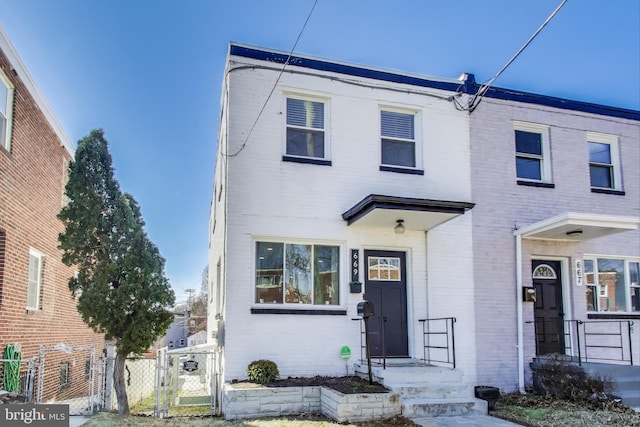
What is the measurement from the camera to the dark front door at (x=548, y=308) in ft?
37.9

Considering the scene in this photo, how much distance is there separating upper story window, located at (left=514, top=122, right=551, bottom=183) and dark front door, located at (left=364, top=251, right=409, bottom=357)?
3.68 metres

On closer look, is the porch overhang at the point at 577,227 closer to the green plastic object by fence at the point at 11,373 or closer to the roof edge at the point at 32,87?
the green plastic object by fence at the point at 11,373

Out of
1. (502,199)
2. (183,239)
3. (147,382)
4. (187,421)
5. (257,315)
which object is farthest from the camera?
(183,239)

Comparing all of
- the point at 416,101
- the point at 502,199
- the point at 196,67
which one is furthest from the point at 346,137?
the point at 196,67

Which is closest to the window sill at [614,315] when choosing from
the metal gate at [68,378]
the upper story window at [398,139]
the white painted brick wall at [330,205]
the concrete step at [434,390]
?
the white painted brick wall at [330,205]

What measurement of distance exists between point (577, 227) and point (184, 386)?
9.99 meters

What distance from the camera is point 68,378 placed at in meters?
13.8

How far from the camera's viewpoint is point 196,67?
13.0m

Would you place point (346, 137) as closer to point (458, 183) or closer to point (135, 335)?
point (458, 183)

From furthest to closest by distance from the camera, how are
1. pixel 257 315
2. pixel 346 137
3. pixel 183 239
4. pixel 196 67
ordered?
pixel 183 239
pixel 196 67
pixel 346 137
pixel 257 315

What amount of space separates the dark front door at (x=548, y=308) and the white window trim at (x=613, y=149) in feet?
8.45

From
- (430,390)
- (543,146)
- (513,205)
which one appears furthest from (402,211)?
(543,146)

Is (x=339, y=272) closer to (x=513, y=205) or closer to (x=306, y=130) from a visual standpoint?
(x=306, y=130)

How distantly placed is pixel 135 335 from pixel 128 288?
79cm
